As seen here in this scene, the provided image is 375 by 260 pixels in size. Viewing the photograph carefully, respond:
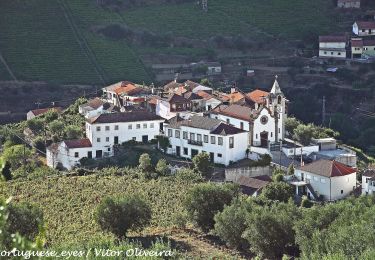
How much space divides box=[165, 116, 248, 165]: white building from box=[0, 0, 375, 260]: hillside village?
89 mm

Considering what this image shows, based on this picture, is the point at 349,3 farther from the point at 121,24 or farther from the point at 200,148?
the point at 200,148

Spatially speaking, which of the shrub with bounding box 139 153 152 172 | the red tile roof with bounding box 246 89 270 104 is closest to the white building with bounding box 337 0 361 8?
the red tile roof with bounding box 246 89 270 104

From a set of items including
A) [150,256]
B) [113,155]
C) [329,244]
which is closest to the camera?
[150,256]

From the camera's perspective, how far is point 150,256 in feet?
80.5

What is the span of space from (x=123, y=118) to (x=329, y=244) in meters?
26.2

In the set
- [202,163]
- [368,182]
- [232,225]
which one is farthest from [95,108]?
[232,225]

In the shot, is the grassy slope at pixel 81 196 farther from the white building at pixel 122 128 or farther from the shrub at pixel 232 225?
the white building at pixel 122 128

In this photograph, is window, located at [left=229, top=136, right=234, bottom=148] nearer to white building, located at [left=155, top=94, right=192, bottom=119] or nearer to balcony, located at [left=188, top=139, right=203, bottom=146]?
balcony, located at [left=188, top=139, right=203, bottom=146]

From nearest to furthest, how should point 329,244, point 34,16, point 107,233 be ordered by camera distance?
point 329,244 < point 107,233 < point 34,16

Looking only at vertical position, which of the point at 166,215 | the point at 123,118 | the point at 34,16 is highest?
the point at 34,16

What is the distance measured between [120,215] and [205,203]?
443 cm

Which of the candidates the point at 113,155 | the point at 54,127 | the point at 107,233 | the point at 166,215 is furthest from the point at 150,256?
the point at 54,127

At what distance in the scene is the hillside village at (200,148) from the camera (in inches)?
1275

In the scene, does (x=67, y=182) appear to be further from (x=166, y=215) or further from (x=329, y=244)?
(x=329, y=244)
